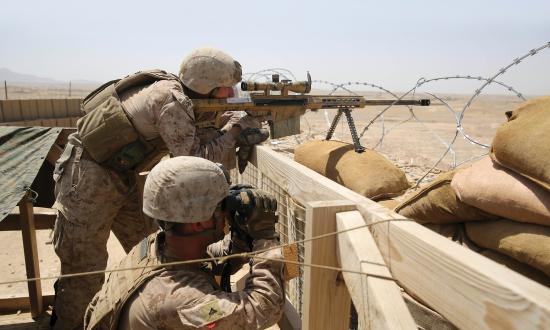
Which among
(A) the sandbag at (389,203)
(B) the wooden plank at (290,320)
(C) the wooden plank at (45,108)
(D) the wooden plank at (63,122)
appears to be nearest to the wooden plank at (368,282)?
(B) the wooden plank at (290,320)

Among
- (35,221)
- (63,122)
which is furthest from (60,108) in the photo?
(35,221)

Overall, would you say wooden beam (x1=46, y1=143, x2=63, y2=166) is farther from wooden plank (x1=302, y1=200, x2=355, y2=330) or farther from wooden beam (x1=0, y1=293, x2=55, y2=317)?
wooden plank (x1=302, y1=200, x2=355, y2=330)

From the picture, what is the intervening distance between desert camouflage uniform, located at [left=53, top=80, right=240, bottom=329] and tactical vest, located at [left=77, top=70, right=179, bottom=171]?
5 cm

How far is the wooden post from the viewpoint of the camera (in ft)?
9.69

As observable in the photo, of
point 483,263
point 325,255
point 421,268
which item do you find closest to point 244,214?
point 325,255

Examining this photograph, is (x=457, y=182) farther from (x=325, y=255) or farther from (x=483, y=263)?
(x=483, y=263)

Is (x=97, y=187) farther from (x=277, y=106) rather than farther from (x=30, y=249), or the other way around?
(x=277, y=106)

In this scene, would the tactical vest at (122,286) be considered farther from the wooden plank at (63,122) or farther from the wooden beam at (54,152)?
the wooden plank at (63,122)

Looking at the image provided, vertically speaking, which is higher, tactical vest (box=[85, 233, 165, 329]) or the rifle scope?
the rifle scope

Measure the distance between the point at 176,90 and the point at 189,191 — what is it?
1.09 meters

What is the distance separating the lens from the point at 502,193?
1.30 metres

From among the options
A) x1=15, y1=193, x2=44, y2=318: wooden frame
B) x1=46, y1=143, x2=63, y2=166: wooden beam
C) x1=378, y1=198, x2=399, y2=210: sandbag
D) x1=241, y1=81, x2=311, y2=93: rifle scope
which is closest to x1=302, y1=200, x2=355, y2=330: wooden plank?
x1=378, y1=198, x2=399, y2=210: sandbag

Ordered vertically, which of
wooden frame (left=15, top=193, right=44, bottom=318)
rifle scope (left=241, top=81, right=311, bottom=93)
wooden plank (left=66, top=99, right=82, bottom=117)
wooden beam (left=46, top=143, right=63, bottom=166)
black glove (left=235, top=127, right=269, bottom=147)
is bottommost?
wooden frame (left=15, top=193, right=44, bottom=318)

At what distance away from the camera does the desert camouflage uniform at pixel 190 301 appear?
142 cm
